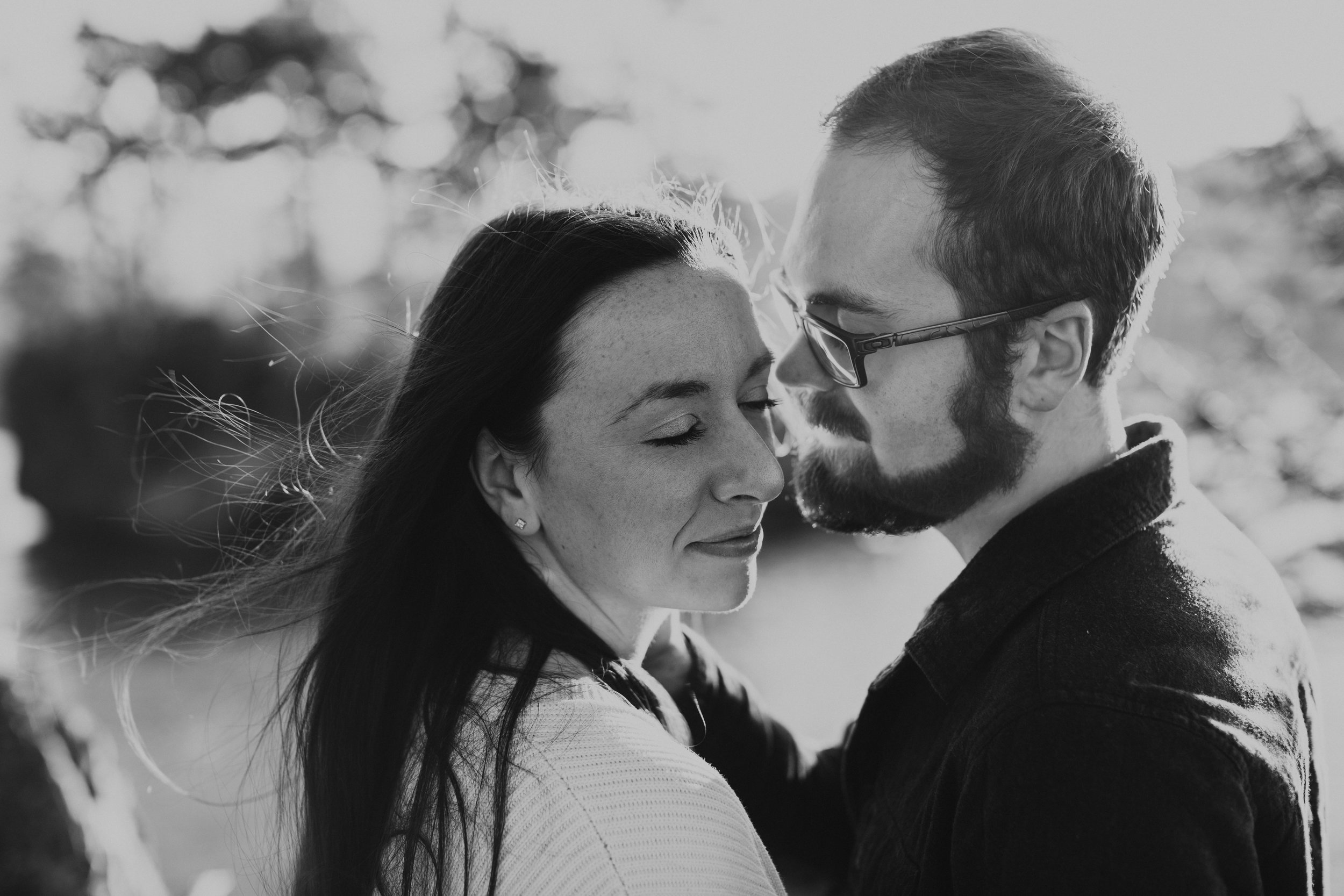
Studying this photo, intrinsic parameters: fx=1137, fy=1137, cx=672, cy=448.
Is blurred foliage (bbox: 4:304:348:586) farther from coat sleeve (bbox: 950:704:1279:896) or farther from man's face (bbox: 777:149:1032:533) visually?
coat sleeve (bbox: 950:704:1279:896)

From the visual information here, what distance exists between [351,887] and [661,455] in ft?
3.26

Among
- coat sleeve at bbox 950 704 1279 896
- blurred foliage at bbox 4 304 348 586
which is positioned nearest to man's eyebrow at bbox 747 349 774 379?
coat sleeve at bbox 950 704 1279 896

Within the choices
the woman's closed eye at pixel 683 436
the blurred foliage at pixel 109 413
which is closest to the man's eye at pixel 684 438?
the woman's closed eye at pixel 683 436

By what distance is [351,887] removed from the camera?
2.07 m

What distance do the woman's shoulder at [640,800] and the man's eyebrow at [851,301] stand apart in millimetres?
1007

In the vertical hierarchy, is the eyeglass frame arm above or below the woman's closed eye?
above

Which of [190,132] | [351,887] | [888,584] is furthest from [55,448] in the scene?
[351,887]

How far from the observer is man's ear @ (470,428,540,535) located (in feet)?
7.84

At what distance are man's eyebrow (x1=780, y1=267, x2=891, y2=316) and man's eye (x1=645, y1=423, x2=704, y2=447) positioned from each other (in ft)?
1.41

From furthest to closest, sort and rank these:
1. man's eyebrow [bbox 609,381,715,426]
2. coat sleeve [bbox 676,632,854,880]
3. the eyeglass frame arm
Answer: coat sleeve [bbox 676,632,854,880], the eyeglass frame arm, man's eyebrow [bbox 609,381,715,426]

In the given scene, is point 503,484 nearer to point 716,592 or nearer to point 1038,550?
point 716,592

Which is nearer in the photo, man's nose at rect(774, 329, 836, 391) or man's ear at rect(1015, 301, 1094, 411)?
man's ear at rect(1015, 301, 1094, 411)

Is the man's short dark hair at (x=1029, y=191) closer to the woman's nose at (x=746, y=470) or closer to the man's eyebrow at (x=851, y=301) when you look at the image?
the man's eyebrow at (x=851, y=301)

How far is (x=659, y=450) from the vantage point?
2.30 meters
